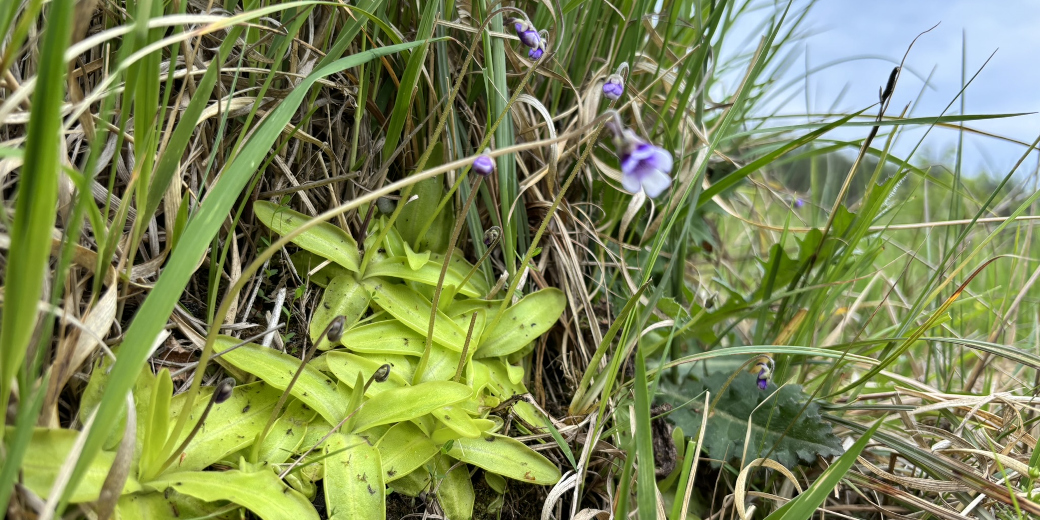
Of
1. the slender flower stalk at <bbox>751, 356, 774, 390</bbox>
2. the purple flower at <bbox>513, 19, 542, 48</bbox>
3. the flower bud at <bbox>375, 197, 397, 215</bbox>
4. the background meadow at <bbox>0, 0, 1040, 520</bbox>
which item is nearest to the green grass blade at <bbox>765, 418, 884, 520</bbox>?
the background meadow at <bbox>0, 0, 1040, 520</bbox>

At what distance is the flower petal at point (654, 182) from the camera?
0.84 m

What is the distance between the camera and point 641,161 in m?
0.87

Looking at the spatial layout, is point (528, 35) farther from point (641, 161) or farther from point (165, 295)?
point (165, 295)

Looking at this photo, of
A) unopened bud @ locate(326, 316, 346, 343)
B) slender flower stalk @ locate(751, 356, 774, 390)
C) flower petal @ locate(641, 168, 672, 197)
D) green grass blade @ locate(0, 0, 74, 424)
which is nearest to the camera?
green grass blade @ locate(0, 0, 74, 424)

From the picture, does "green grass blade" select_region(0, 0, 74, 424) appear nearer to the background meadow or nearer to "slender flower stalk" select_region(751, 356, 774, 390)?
the background meadow

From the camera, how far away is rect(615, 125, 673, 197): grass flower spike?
2.81 feet

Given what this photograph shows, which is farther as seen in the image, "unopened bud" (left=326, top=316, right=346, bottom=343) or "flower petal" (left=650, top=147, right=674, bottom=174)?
"unopened bud" (left=326, top=316, right=346, bottom=343)

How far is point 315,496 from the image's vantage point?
1162 mm

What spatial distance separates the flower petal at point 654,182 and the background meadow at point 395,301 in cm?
2

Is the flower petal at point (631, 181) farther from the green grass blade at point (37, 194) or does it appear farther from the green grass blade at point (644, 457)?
the green grass blade at point (37, 194)

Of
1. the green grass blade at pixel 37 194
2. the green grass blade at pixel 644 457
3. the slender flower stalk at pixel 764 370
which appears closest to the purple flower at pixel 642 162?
the green grass blade at pixel 644 457

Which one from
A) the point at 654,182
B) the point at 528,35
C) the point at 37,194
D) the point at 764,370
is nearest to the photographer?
the point at 37,194

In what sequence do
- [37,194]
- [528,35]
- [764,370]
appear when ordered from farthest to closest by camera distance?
[764,370] → [528,35] → [37,194]

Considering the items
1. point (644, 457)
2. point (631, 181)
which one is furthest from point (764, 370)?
point (631, 181)
